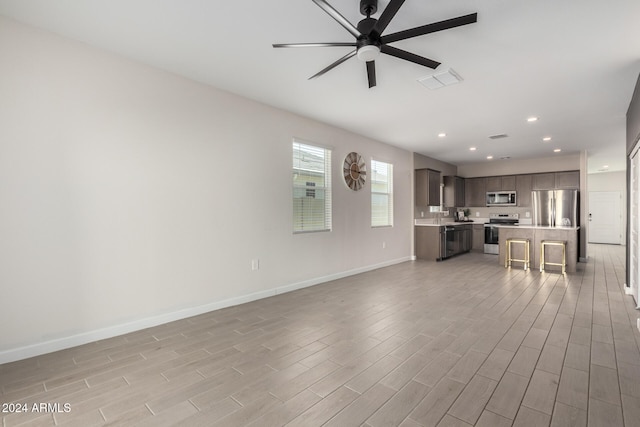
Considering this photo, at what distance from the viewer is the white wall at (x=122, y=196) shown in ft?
7.91

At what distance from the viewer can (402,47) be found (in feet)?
9.04

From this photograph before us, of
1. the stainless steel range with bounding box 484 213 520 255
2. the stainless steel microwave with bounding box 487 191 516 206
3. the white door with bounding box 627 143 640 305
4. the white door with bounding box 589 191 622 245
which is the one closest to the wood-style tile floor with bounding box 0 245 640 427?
the white door with bounding box 627 143 640 305

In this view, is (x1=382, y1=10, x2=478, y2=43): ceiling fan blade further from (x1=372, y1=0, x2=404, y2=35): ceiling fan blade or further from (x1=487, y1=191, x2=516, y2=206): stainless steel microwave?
(x1=487, y1=191, x2=516, y2=206): stainless steel microwave

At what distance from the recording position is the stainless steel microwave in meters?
8.38

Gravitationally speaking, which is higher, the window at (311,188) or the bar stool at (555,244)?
the window at (311,188)

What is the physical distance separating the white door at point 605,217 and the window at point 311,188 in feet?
35.6

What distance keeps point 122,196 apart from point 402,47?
300 cm

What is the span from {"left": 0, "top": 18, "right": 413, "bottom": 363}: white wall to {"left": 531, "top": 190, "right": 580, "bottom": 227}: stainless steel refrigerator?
698cm

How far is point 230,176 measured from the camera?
371cm

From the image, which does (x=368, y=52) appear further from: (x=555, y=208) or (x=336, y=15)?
(x=555, y=208)

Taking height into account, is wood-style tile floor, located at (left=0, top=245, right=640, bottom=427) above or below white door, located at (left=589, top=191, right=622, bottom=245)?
below

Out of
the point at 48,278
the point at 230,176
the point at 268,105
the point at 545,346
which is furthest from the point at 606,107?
the point at 48,278

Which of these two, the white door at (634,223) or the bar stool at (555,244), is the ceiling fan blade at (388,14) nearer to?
the white door at (634,223)

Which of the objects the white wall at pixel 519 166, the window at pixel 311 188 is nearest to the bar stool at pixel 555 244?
the white wall at pixel 519 166
